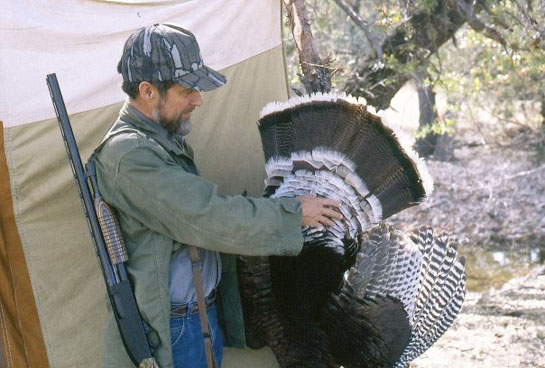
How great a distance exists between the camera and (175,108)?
266 cm

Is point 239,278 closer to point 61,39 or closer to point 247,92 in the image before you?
point 247,92

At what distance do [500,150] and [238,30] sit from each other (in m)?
10.9

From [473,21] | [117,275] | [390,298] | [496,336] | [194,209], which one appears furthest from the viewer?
[496,336]

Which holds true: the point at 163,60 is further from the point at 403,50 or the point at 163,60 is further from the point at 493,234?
the point at 493,234

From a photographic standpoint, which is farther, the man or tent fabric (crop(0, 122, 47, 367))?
tent fabric (crop(0, 122, 47, 367))

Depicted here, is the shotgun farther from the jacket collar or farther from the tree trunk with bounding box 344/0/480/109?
the tree trunk with bounding box 344/0/480/109

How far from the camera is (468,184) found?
37.8 ft

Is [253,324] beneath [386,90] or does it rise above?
beneath

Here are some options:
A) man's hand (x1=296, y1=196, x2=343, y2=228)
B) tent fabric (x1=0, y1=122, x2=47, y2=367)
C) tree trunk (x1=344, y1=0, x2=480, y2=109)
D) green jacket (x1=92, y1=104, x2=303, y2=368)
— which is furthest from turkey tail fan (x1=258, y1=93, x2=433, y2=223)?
tree trunk (x1=344, y1=0, x2=480, y2=109)

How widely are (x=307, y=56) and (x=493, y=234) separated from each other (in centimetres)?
739

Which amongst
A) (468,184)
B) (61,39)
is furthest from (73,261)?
(468,184)

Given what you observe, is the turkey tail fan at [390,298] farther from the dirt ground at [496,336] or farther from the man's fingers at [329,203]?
the dirt ground at [496,336]

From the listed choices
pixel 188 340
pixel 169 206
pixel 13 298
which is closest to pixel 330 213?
pixel 169 206

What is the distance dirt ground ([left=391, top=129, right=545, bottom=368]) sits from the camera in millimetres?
5570
